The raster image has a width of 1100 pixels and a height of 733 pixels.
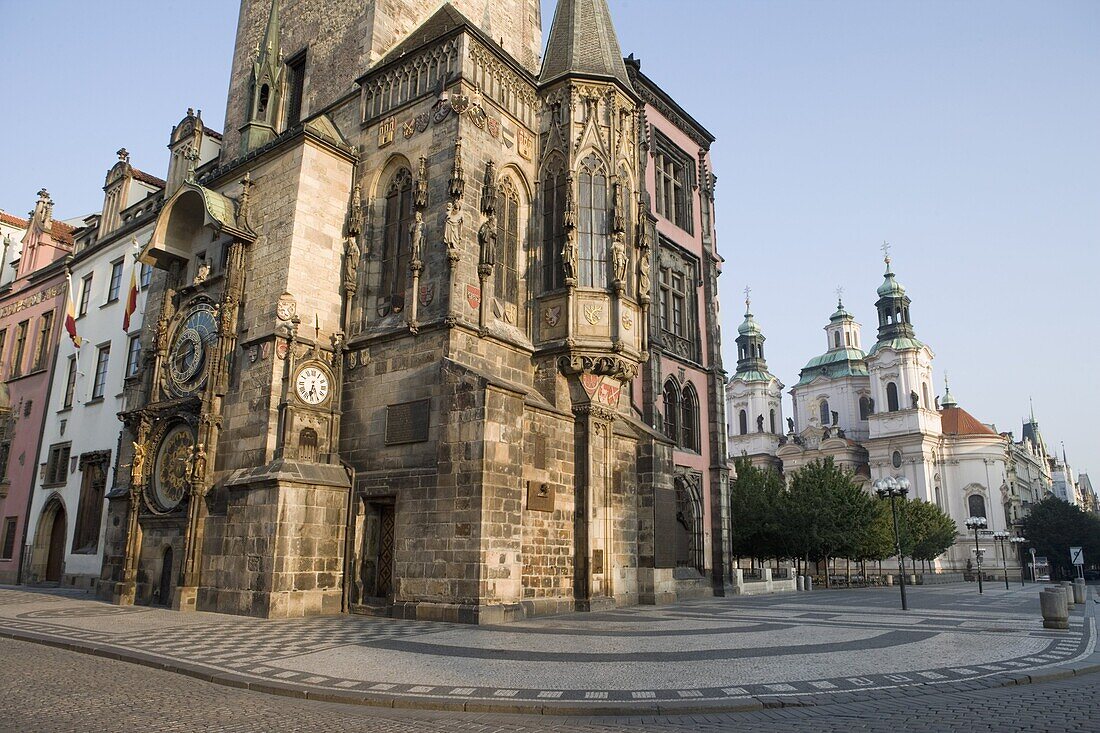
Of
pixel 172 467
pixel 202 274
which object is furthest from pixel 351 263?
pixel 172 467

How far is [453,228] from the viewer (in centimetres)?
1816

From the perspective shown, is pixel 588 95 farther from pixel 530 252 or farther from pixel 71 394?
pixel 71 394

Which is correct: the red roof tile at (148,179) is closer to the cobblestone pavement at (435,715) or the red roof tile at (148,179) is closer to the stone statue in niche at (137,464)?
the stone statue in niche at (137,464)

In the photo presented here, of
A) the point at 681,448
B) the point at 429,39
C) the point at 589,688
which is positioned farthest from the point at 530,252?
the point at 589,688

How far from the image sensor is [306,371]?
18.9 m

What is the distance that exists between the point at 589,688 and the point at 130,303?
2491cm

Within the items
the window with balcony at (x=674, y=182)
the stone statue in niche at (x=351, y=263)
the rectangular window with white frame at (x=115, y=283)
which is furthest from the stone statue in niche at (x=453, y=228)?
the rectangular window with white frame at (x=115, y=283)

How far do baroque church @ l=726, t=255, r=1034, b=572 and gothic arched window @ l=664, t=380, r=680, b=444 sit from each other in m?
56.1

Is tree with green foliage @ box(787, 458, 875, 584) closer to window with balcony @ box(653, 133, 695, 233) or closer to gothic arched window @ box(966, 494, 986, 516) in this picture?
window with balcony @ box(653, 133, 695, 233)

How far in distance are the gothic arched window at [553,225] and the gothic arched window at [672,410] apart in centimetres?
848

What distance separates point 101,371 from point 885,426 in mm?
84548

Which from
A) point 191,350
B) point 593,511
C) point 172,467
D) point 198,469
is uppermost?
point 191,350

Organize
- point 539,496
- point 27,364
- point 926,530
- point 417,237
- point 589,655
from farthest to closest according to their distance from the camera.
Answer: point 926,530 → point 27,364 → point 417,237 → point 539,496 → point 589,655

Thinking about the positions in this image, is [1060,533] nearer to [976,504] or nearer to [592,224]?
[976,504]
